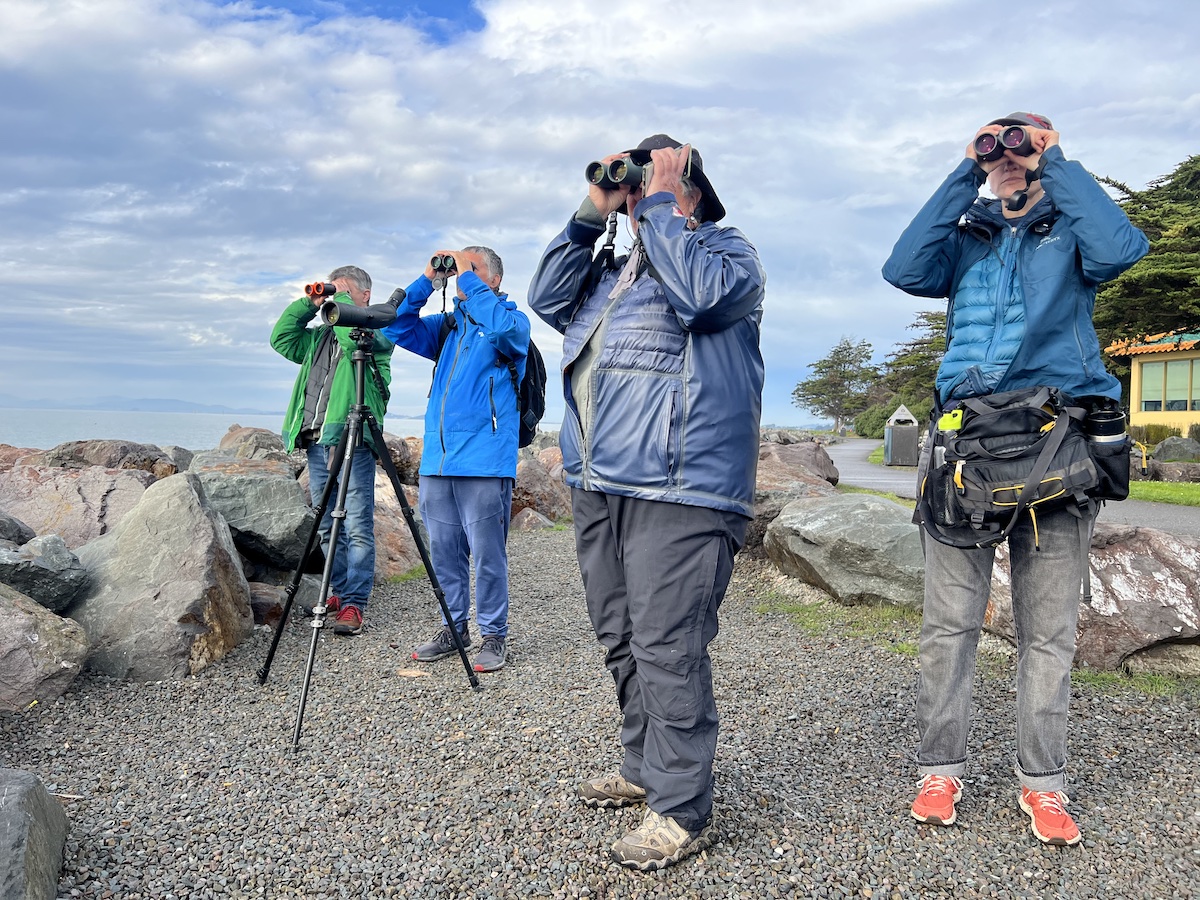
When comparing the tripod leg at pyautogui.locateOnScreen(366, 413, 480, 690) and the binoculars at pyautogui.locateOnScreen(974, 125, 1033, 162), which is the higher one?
the binoculars at pyautogui.locateOnScreen(974, 125, 1033, 162)

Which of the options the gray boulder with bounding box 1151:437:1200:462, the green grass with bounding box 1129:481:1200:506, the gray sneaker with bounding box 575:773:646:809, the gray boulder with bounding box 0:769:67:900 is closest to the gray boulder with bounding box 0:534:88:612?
the gray boulder with bounding box 0:769:67:900

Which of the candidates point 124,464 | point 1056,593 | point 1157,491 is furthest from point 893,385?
point 1056,593

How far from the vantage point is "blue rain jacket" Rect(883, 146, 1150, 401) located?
2.70 meters

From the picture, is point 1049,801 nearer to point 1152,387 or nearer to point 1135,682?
point 1135,682

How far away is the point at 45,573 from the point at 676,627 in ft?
12.4

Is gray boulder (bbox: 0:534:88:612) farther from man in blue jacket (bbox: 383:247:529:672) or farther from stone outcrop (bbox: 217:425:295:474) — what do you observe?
stone outcrop (bbox: 217:425:295:474)

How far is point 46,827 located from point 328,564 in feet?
5.50

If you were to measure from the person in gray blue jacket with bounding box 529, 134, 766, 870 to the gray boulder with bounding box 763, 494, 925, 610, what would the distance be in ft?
11.7

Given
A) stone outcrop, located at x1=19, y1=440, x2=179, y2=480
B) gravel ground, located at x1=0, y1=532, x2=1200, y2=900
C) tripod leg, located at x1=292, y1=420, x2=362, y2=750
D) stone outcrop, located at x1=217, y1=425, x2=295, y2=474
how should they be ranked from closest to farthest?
gravel ground, located at x1=0, y1=532, x2=1200, y2=900, tripod leg, located at x1=292, y1=420, x2=362, y2=750, stone outcrop, located at x1=19, y1=440, x2=179, y2=480, stone outcrop, located at x1=217, y1=425, x2=295, y2=474

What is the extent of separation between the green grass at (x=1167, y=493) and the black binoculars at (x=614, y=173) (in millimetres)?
12916

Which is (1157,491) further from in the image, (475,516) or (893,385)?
(893,385)

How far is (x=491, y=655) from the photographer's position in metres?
A: 4.77

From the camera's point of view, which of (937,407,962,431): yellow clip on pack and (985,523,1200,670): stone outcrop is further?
(985,523,1200,670): stone outcrop

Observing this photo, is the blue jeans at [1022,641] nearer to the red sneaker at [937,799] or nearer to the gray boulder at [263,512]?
the red sneaker at [937,799]
